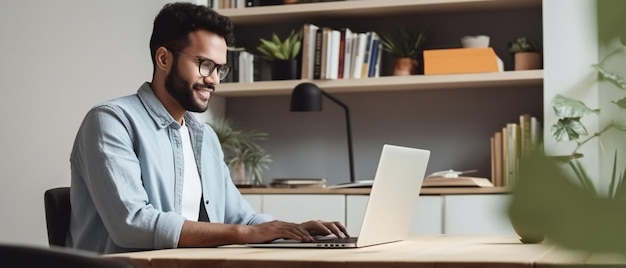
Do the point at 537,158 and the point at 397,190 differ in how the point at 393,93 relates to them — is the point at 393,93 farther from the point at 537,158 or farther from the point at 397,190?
the point at 537,158

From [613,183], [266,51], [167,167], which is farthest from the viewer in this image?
[266,51]

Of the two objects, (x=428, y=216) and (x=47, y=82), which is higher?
(x=47, y=82)

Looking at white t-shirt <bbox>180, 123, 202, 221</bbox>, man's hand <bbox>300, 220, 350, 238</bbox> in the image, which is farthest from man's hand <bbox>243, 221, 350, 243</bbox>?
white t-shirt <bbox>180, 123, 202, 221</bbox>

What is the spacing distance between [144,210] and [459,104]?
251cm

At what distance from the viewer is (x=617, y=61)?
14 centimetres

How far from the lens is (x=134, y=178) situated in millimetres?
2049

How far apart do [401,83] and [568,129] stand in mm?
772

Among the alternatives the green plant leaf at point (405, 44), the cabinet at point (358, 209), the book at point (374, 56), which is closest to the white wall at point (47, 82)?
the cabinet at point (358, 209)

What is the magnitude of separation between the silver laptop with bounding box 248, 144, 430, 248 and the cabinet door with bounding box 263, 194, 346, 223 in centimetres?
183

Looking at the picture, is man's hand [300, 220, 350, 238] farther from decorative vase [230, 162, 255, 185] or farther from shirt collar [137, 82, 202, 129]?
decorative vase [230, 162, 255, 185]

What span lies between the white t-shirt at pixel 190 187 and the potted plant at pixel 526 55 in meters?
1.93

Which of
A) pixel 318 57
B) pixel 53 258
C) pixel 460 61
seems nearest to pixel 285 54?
pixel 318 57

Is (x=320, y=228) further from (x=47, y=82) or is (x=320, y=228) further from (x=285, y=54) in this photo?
(x=285, y=54)

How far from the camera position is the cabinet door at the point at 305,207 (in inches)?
153
